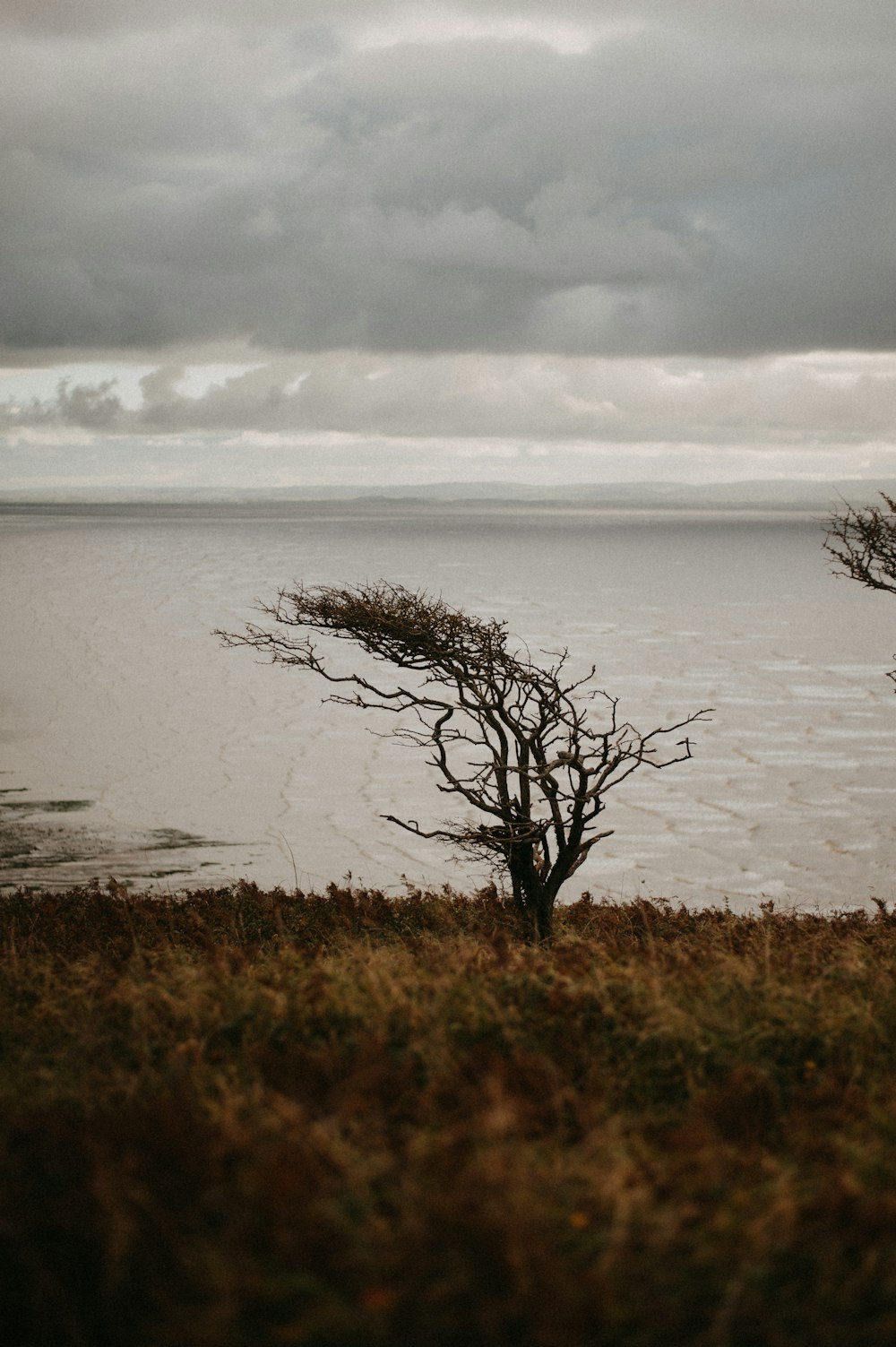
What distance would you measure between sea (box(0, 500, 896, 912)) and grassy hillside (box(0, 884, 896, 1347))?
9254 millimetres

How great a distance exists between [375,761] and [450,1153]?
20.5m

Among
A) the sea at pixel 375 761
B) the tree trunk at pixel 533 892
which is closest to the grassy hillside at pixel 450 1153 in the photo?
the tree trunk at pixel 533 892

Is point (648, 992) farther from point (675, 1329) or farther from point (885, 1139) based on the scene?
point (675, 1329)

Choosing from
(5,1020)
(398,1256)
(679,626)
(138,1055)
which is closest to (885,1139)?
(398,1256)

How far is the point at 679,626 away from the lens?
4972 centimetres

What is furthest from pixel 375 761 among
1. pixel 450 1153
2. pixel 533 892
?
pixel 450 1153

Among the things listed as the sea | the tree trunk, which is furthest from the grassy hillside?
the sea

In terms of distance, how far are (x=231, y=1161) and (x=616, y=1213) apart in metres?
1.49

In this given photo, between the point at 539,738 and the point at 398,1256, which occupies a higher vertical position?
the point at 539,738

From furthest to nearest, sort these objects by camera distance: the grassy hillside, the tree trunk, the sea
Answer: the sea → the tree trunk → the grassy hillside

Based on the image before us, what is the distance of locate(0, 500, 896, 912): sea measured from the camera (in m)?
17.5

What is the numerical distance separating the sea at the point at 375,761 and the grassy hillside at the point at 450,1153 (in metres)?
9.25

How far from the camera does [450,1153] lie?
4.48 m

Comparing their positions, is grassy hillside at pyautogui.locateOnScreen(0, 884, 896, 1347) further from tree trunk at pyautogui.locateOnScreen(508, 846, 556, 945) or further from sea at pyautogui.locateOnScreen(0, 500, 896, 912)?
sea at pyautogui.locateOnScreen(0, 500, 896, 912)
